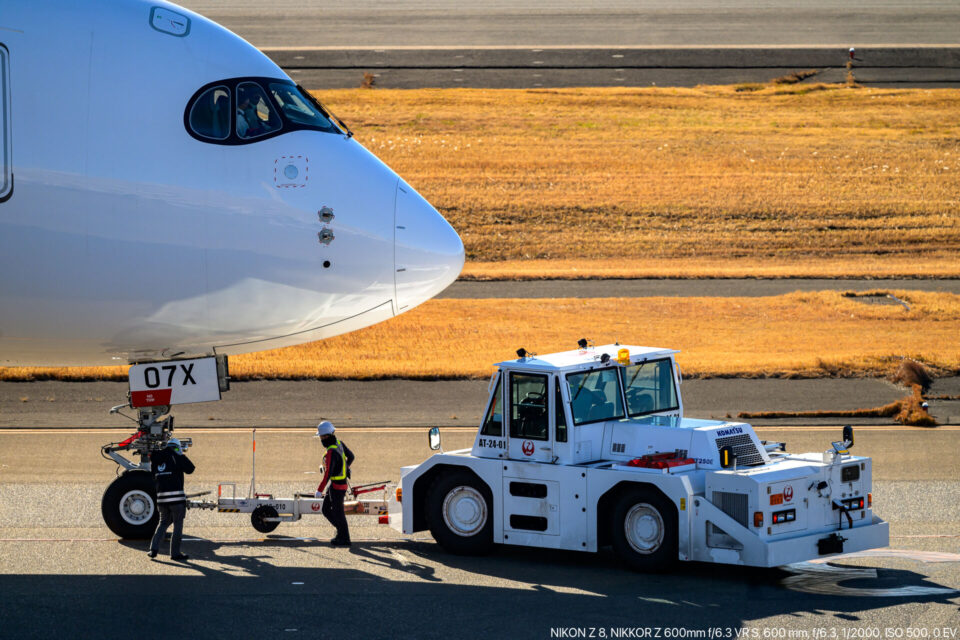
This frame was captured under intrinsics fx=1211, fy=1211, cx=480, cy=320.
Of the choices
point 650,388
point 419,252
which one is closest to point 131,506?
point 419,252

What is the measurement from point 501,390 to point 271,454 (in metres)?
7.15

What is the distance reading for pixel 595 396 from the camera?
15.1 m

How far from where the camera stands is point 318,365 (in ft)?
93.6

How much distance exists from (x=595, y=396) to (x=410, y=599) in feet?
11.8

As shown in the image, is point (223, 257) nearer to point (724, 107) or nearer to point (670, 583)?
point (670, 583)

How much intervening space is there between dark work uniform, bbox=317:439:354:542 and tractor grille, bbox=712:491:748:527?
460 centimetres

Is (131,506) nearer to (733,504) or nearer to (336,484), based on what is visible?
(336,484)

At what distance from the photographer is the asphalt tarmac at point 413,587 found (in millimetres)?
12094

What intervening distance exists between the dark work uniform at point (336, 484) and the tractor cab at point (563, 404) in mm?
1680

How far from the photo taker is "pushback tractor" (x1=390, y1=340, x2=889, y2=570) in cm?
1347

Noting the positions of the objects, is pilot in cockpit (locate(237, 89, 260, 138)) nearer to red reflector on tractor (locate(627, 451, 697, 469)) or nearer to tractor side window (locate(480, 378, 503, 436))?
tractor side window (locate(480, 378, 503, 436))

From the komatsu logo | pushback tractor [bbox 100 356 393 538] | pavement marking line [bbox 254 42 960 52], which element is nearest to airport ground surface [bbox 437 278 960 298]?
pushback tractor [bbox 100 356 393 538]

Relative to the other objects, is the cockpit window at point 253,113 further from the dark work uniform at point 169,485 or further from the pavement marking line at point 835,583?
the pavement marking line at point 835,583

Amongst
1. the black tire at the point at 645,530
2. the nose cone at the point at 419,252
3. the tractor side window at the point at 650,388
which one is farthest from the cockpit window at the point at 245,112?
the black tire at the point at 645,530
